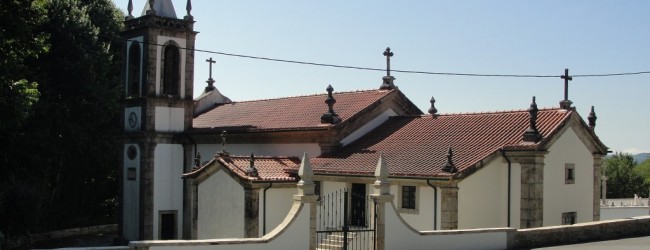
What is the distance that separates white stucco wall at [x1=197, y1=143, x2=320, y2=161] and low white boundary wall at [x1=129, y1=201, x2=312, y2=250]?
370 inches

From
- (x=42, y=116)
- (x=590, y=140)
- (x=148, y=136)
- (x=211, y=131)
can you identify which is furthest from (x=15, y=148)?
A: (x=590, y=140)

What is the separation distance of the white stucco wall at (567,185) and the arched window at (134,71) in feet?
58.5

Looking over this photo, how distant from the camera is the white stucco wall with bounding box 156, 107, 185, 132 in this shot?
30.9 metres

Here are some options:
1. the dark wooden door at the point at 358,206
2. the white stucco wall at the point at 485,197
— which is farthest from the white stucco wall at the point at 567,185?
the dark wooden door at the point at 358,206

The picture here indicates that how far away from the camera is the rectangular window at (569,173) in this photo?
2286 centimetres

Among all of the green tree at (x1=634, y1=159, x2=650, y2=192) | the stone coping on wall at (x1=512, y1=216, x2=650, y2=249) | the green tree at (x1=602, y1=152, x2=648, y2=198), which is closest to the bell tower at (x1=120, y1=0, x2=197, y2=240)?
the stone coping on wall at (x1=512, y1=216, x2=650, y2=249)

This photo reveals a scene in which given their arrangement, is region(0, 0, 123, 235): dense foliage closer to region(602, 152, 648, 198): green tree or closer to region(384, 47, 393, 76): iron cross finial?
region(384, 47, 393, 76): iron cross finial

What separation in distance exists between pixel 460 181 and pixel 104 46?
820 inches

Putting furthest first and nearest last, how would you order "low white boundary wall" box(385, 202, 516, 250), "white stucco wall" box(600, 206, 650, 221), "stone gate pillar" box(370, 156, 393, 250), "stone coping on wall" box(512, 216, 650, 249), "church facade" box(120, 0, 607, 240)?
"white stucco wall" box(600, 206, 650, 221), "church facade" box(120, 0, 607, 240), "stone coping on wall" box(512, 216, 650, 249), "low white boundary wall" box(385, 202, 516, 250), "stone gate pillar" box(370, 156, 393, 250)

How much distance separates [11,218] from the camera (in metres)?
28.1

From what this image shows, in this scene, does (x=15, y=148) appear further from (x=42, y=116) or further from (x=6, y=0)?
(x=6, y=0)

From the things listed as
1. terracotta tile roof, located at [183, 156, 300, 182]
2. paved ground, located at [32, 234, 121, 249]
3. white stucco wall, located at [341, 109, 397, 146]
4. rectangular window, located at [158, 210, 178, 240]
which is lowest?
paved ground, located at [32, 234, 121, 249]

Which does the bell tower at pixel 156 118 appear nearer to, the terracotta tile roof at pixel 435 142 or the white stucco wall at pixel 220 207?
the white stucco wall at pixel 220 207

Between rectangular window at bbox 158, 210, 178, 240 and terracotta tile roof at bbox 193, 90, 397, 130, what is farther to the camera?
rectangular window at bbox 158, 210, 178, 240
